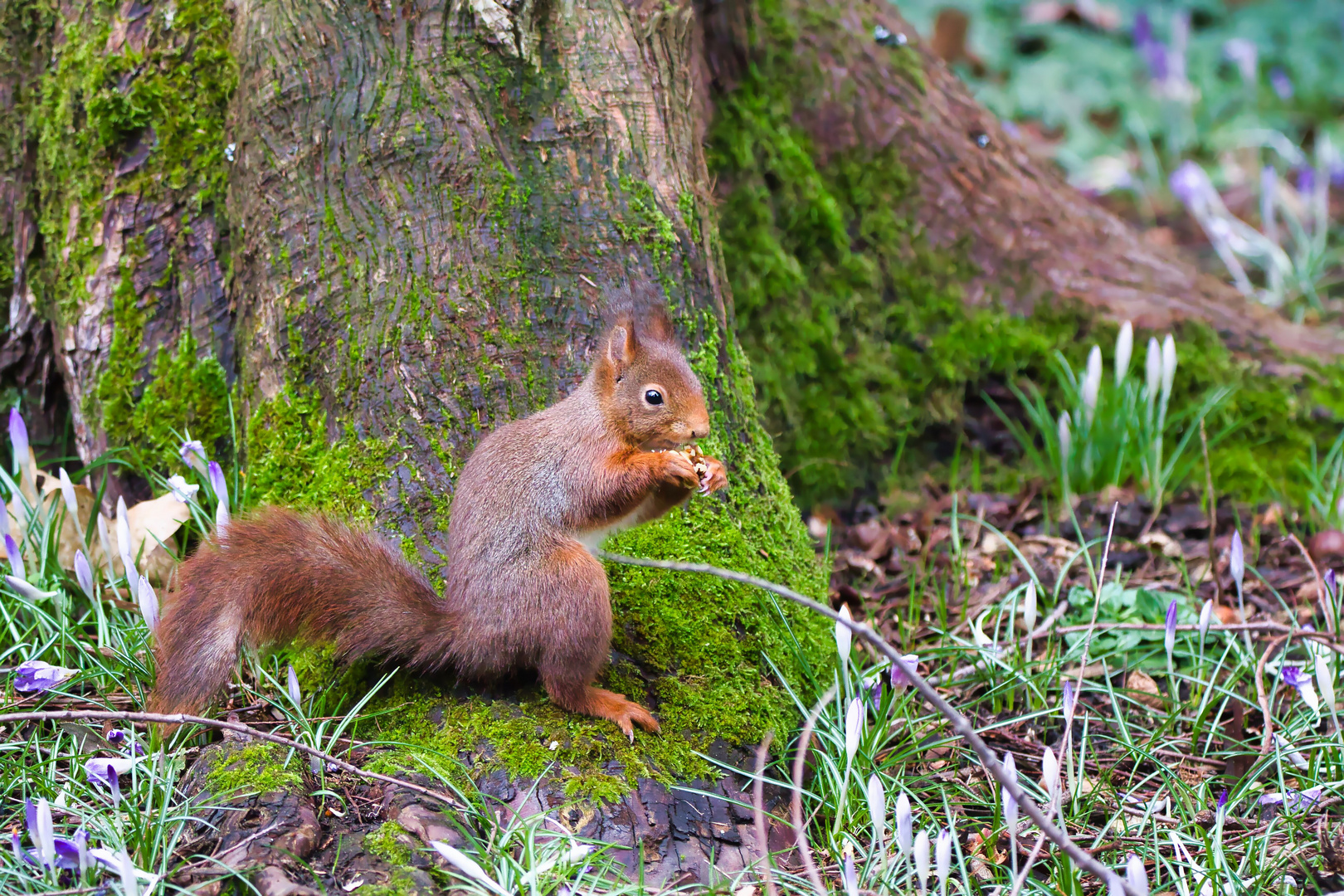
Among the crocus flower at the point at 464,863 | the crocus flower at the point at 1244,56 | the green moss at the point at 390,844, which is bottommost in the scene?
the green moss at the point at 390,844

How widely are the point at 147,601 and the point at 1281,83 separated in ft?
23.3

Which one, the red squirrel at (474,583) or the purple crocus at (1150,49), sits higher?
the purple crocus at (1150,49)

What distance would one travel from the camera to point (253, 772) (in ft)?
7.48

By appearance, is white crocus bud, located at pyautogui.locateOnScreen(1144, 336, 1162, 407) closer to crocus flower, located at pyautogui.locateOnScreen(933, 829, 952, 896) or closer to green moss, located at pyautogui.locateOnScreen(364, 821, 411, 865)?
crocus flower, located at pyautogui.locateOnScreen(933, 829, 952, 896)

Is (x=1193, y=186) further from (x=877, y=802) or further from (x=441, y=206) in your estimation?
(x=877, y=802)

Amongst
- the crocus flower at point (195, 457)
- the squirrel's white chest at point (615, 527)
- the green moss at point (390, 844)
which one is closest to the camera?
the green moss at point (390, 844)

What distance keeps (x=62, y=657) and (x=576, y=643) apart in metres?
1.33

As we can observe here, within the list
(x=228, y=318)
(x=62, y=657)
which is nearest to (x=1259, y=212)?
(x=228, y=318)

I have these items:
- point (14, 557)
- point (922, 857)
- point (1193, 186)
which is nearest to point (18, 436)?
point (14, 557)

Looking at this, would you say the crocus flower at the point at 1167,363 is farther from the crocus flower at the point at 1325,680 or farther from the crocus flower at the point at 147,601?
the crocus flower at the point at 147,601

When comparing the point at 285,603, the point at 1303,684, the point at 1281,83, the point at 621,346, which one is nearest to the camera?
the point at 285,603

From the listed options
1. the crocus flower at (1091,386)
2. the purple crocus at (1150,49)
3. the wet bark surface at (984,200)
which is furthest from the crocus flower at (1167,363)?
the purple crocus at (1150,49)

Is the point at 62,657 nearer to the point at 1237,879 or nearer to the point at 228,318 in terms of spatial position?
the point at 228,318

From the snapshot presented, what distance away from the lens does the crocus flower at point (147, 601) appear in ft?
8.57
